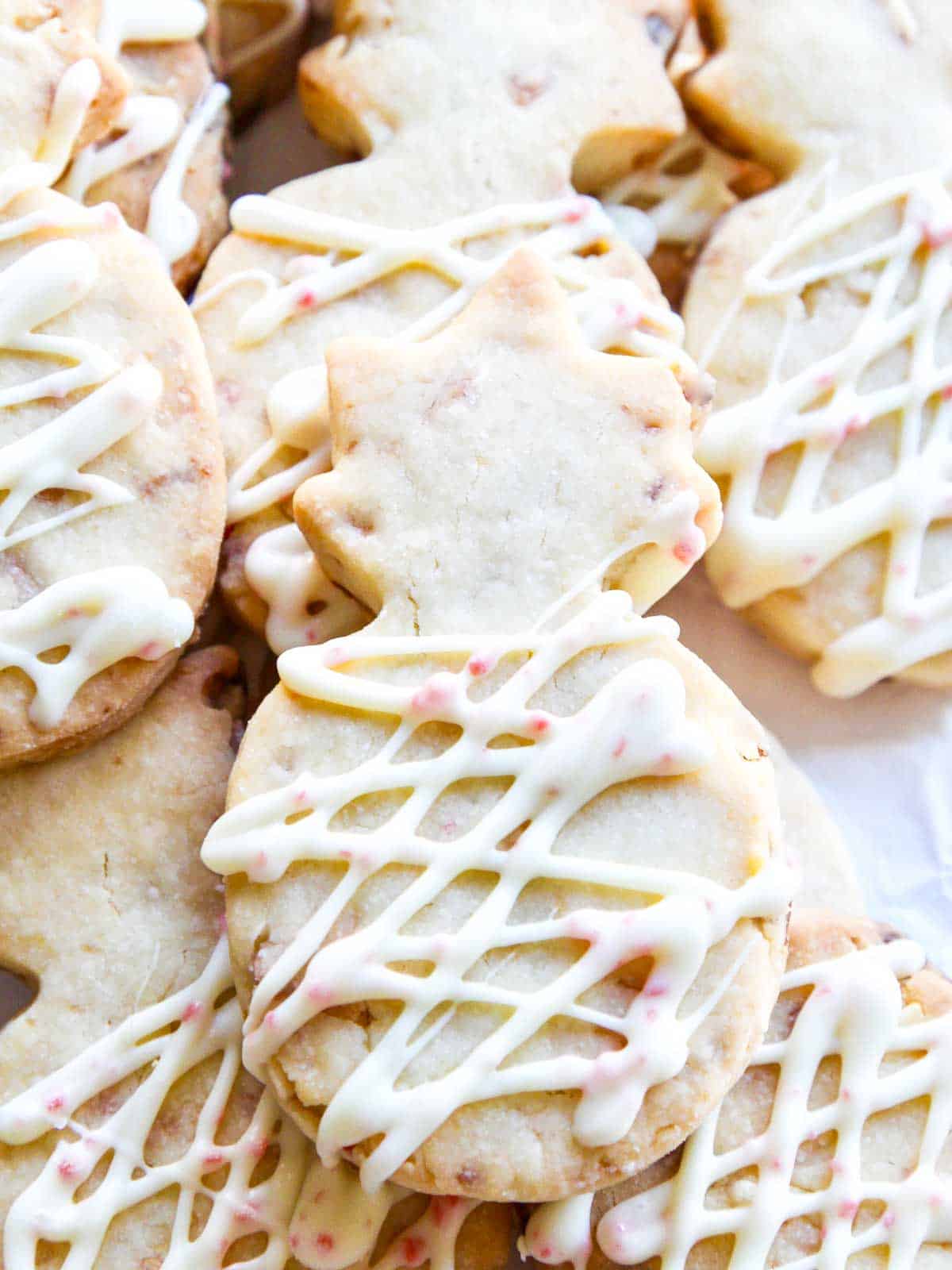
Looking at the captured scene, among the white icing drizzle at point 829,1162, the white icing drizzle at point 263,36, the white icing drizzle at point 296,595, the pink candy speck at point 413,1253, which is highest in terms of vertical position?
the white icing drizzle at point 263,36

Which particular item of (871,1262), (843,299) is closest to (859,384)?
(843,299)

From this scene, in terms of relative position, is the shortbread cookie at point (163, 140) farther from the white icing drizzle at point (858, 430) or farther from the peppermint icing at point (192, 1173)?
the peppermint icing at point (192, 1173)

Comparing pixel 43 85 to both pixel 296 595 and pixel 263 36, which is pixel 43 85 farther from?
pixel 296 595

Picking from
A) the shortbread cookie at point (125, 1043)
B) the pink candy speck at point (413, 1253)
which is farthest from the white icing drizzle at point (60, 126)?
the pink candy speck at point (413, 1253)

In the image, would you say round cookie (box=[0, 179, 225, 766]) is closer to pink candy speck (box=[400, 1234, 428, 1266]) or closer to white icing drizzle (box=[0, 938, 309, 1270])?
white icing drizzle (box=[0, 938, 309, 1270])

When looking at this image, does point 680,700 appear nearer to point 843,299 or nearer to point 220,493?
point 220,493
